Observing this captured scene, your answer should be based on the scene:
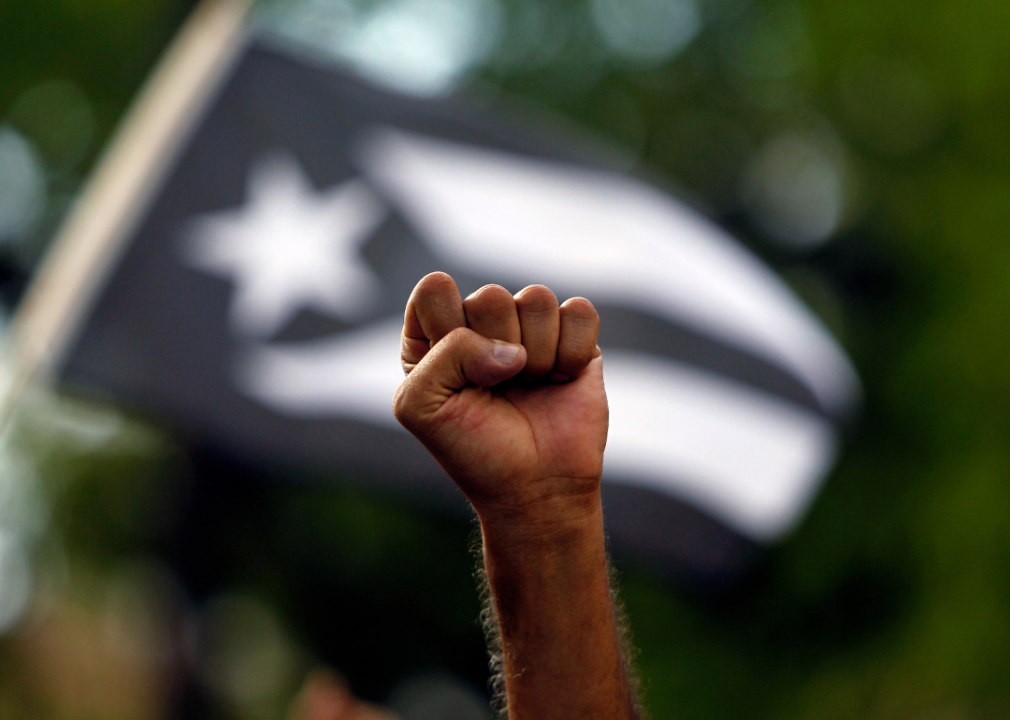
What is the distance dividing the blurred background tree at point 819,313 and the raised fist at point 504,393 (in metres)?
6.26

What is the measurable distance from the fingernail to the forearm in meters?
0.27

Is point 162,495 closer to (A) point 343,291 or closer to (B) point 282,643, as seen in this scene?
(B) point 282,643

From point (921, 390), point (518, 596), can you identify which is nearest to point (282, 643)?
point (921, 390)

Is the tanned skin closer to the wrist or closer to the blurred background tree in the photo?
the wrist

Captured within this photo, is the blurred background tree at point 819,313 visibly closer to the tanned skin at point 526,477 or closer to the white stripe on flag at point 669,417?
the white stripe on flag at point 669,417

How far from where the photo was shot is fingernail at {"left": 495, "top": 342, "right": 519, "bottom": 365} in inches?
61.7

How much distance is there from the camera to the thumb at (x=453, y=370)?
1.57 metres

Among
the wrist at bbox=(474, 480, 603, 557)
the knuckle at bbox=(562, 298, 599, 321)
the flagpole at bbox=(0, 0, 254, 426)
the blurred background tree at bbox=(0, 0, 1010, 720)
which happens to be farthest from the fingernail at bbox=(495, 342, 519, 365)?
the blurred background tree at bbox=(0, 0, 1010, 720)

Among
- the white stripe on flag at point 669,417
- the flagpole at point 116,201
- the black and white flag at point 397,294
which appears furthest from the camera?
the white stripe on flag at point 669,417

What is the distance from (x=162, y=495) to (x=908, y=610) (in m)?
8.19

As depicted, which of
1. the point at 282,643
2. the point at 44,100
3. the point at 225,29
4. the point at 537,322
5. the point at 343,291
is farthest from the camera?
the point at 282,643

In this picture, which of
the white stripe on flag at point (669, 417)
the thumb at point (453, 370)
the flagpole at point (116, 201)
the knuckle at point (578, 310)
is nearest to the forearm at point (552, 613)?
the thumb at point (453, 370)

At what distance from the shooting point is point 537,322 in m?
1.60

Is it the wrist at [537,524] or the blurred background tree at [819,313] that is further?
the blurred background tree at [819,313]
